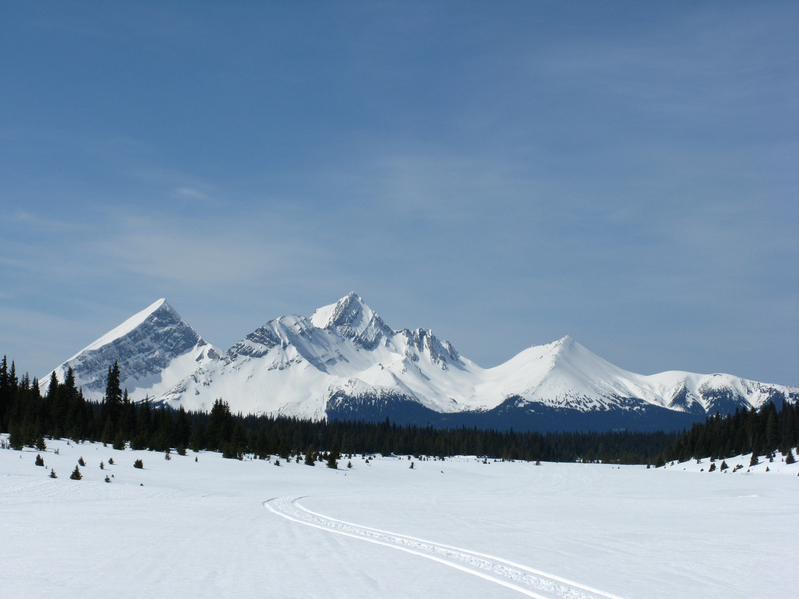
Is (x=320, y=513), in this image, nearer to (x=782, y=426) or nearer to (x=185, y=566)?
(x=185, y=566)

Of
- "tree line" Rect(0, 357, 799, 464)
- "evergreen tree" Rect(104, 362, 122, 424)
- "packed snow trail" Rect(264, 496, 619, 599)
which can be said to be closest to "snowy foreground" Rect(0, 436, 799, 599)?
"packed snow trail" Rect(264, 496, 619, 599)

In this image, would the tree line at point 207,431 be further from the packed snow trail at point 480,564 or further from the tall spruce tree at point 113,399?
the packed snow trail at point 480,564

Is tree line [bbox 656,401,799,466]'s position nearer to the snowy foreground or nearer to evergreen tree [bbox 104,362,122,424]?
the snowy foreground

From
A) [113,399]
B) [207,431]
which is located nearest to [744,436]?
[207,431]

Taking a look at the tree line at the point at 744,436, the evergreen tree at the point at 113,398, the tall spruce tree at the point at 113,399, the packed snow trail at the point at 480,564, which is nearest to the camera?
the packed snow trail at the point at 480,564

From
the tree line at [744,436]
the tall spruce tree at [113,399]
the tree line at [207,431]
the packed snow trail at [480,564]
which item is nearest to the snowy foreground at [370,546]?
the packed snow trail at [480,564]

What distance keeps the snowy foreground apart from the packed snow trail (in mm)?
48

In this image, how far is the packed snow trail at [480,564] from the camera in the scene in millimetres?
13383

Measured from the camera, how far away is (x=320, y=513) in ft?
93.8

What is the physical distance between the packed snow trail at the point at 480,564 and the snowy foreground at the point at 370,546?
5 cm

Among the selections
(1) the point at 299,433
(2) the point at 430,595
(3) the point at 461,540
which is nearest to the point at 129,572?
(2) the point at 430,595

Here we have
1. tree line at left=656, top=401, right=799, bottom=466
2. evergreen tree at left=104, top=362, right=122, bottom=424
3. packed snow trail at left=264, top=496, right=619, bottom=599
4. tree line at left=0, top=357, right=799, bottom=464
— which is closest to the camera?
packed snow trail at left=264, top=496, right=619, bottom=599

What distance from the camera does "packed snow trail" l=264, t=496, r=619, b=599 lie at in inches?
527

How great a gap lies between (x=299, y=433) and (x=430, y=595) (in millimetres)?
137814
